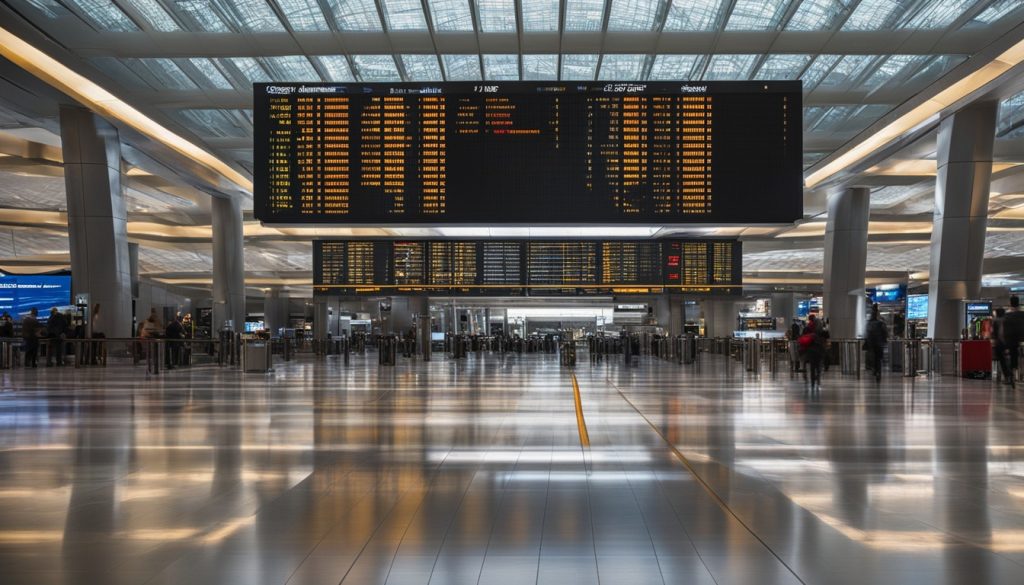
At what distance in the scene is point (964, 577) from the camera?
12.7ft

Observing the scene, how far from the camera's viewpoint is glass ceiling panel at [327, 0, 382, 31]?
17344 millimetres

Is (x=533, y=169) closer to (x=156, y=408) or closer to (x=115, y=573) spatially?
(x=156, y=408)

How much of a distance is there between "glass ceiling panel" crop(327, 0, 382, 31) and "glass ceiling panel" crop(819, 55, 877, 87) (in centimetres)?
1019

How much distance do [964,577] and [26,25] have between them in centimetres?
1882

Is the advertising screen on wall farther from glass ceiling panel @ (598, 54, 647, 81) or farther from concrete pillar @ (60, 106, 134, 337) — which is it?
glass ceiling panel @ (598, 54, 647, 81)

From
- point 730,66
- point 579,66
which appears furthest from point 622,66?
point 730,66

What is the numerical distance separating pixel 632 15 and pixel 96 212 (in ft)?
46.4

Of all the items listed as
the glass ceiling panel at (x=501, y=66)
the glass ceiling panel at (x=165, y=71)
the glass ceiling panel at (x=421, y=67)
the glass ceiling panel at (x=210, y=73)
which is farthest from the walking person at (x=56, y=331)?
the glass ceiling panel at (x=501, y=66)

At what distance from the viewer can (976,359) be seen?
64.7 ft

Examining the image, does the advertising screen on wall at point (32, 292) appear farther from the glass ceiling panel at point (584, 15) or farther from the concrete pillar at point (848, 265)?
the concrete pillar at point (848, 265)

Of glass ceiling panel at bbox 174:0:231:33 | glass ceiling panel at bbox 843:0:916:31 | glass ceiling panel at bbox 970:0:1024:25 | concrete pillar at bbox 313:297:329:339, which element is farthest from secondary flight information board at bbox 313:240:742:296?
glass ceiling panel at bbox 970:0:1024:25

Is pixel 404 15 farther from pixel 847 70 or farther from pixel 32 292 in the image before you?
pixel 32 292

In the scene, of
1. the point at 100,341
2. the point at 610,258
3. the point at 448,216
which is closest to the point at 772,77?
the point at 448,216

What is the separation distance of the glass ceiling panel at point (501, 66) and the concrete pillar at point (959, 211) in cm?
990
